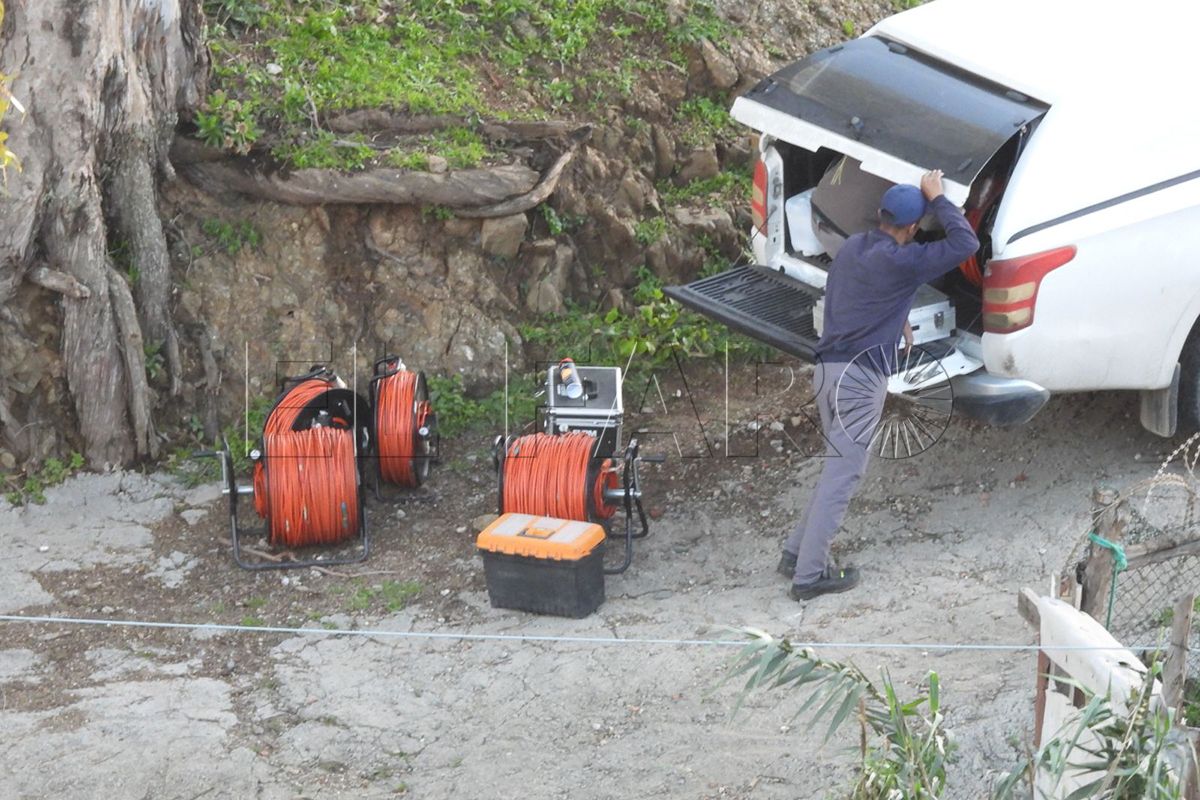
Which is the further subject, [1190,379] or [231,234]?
[231,234]

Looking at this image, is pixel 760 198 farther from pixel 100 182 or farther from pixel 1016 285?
pixel 100 182

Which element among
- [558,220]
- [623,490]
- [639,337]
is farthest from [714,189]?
[623,490]

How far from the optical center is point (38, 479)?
7.94 m

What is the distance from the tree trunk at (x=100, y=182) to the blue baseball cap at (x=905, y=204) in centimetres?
414

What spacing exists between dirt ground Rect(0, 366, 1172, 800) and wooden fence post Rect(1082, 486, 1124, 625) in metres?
0.62

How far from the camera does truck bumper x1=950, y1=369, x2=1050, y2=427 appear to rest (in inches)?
253

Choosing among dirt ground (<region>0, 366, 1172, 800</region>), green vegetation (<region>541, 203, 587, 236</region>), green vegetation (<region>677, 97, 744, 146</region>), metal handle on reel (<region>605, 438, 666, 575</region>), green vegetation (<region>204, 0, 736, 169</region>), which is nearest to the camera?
dirt ground (<region>0, 366, 1172, 800</region>)

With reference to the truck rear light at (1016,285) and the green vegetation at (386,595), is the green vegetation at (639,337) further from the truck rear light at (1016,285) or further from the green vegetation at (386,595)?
the truck rear light at (1016,285)

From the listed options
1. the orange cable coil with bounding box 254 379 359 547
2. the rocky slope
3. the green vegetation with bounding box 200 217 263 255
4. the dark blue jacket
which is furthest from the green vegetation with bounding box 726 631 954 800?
the green vegetation with bounding box 200 217 263 255

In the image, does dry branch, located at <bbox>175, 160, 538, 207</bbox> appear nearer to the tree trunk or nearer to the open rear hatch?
the tree trunk

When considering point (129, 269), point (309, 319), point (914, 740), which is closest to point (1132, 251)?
point (914, 740)

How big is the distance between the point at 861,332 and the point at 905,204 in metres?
0.59

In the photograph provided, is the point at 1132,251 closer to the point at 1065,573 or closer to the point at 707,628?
the point at 1065,573

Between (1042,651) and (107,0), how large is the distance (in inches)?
222
